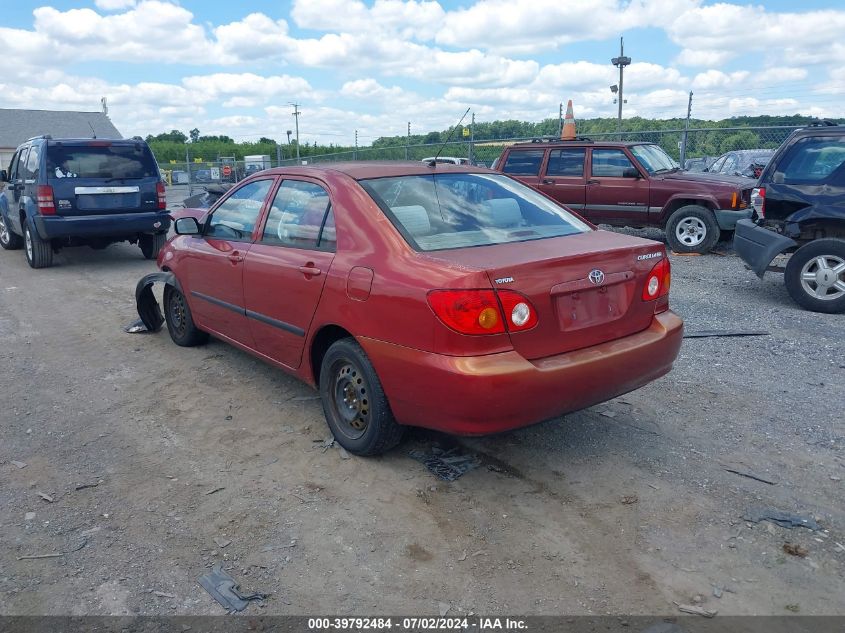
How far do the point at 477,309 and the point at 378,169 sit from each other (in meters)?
1.49

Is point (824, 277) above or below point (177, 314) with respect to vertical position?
above

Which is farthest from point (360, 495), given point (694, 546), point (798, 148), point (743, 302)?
point (798, 148)

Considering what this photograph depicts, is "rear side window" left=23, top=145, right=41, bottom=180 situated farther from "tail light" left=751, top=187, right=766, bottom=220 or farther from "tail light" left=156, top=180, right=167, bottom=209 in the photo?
"tail light" left=751, top=187, right=766, bottom=220

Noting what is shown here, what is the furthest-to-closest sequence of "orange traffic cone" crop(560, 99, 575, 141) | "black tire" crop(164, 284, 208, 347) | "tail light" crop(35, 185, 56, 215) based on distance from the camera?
"orange traffic cone" crop(560, 99, 575, 141), "tail light" crop(35, 185, 56, 215), "black tire" crop(164, 284, 208, 347)

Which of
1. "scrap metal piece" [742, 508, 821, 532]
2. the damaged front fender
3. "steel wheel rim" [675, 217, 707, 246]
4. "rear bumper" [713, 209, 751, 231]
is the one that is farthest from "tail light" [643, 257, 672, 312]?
"steel wheel rim" [675, 217, 707, 246]

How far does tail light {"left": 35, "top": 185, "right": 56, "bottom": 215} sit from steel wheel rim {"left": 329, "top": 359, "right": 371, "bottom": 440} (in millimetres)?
7692

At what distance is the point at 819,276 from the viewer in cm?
712

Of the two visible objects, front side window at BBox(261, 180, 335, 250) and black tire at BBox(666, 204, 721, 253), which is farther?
black tire at BBox(666, 204, 721, 253)

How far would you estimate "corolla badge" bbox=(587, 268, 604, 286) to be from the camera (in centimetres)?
347

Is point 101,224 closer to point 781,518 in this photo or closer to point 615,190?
point 615,190

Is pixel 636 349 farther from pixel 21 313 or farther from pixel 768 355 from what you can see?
pixel 21 313

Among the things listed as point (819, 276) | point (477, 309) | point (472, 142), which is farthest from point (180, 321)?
point (472, 142)

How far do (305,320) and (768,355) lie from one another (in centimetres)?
395

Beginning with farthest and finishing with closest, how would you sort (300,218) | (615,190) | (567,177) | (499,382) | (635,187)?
(567,177)
(615,190)
(635,187)
(300,218)
(499,382)
